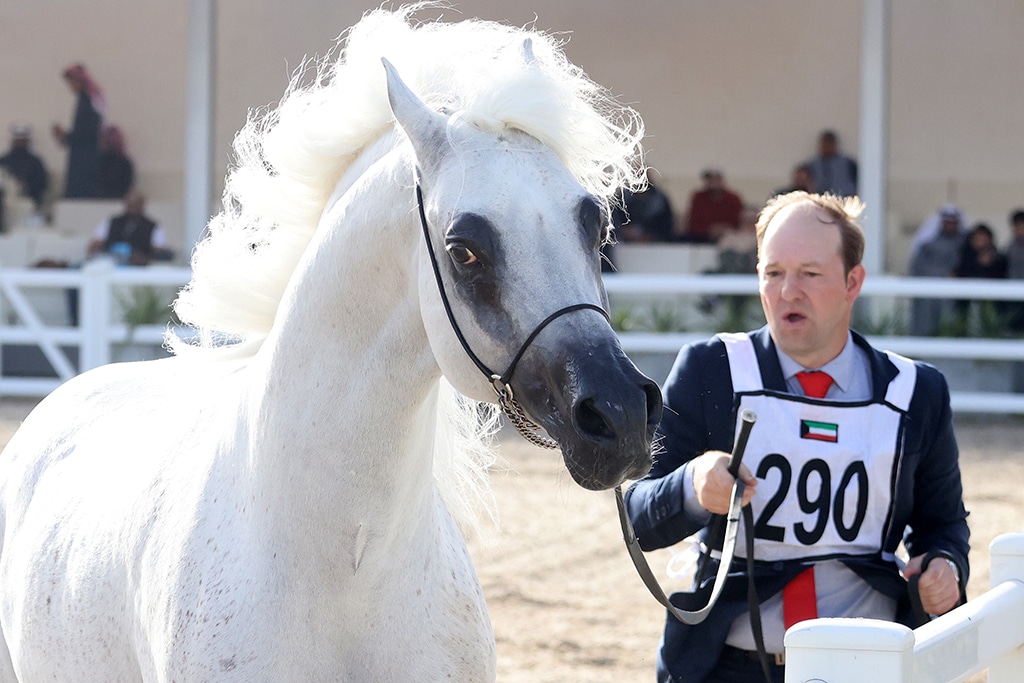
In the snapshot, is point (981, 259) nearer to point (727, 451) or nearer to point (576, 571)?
point (576, 571)

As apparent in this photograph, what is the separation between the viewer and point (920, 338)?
1099 cm

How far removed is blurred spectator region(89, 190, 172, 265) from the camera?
13.2m

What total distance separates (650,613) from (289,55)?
12750mm

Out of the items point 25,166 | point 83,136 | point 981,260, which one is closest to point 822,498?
point 981,260

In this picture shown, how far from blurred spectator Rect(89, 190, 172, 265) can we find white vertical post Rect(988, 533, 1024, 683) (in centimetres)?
1159

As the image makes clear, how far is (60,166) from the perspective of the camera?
16.9m

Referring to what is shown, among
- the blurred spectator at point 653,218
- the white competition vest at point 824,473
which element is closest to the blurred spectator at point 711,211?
the blurred spectator at point 653,218

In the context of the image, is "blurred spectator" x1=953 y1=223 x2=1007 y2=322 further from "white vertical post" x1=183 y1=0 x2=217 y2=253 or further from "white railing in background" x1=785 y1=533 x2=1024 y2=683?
"white railing in background" x1=785 y1=533 x2=1024 y2=683

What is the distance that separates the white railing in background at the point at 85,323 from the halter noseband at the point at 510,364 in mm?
9059

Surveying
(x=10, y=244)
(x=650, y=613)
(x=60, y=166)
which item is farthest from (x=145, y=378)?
(x=60, y=166)

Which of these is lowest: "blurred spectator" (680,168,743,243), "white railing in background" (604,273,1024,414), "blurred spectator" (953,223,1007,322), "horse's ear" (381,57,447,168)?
"white railing in background" (604,273,1024,414)

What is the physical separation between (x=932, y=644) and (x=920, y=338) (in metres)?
9.53

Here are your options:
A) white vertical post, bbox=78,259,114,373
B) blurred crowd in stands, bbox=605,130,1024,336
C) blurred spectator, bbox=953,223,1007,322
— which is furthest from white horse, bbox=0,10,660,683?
blurred spectator, bbox=953,223,1007,322

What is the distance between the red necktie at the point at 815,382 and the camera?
271 cm
